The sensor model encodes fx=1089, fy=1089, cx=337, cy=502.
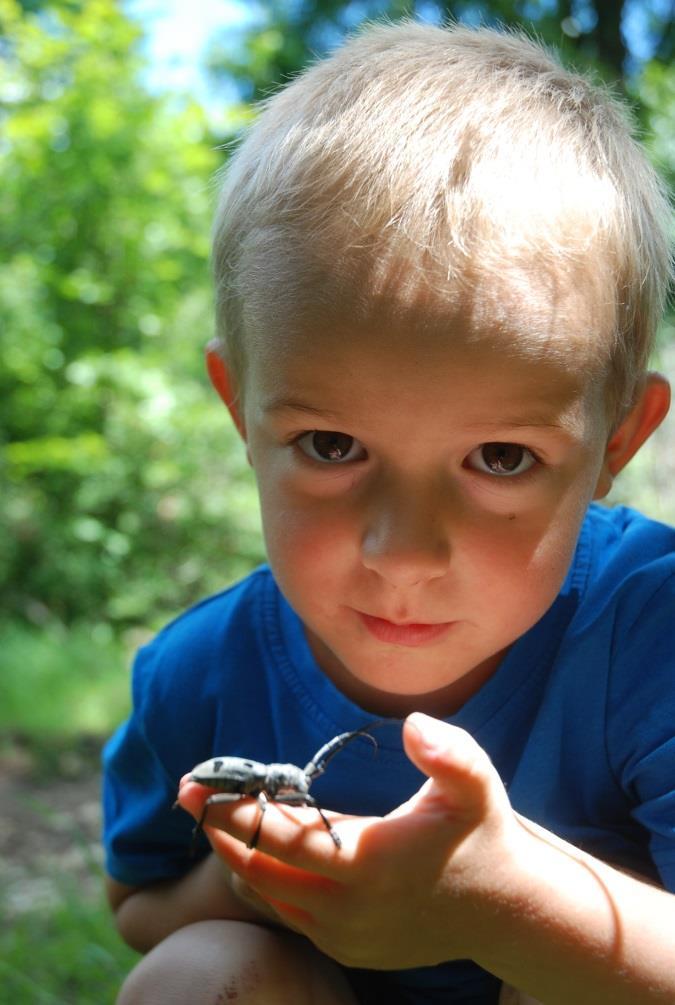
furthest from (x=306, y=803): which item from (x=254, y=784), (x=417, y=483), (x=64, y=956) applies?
(x=64, y=956)

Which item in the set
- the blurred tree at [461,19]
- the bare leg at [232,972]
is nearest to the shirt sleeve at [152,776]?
the bare leg at [232,972]

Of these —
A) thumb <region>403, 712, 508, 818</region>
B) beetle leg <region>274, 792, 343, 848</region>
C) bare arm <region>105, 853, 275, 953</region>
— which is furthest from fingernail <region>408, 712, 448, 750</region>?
bare arm <region>105, 853, 275, 953</region>

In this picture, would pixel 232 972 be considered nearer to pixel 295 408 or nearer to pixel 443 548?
pixel 443 548

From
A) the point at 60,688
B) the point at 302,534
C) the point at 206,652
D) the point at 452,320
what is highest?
the point at 452,320

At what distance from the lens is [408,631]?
149 centimetres

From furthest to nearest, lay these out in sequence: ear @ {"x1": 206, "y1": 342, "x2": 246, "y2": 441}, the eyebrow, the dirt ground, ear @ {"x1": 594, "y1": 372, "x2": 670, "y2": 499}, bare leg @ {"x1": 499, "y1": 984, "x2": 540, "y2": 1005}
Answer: the dirt ground < ear @ {"x1": 206, "y1": 342, "x2": 246, "y2": 441} < ear @ {"x1": 594, "y1": 372, "x2": 670, "y2": 499} < bare leg @ {"x1": 499, "y1": 984, "x2": 540, "y2": 1005} < the eyebrow

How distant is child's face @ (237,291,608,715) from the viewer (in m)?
1.35

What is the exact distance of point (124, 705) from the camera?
194 inches

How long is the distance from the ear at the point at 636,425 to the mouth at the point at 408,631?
0.35 metres

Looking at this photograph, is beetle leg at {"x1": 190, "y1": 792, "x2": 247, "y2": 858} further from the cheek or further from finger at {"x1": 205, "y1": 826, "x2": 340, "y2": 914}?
the cheek

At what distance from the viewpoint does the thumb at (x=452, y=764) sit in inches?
44.9

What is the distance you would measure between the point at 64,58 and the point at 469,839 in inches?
274

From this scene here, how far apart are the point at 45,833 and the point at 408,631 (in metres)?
2.66

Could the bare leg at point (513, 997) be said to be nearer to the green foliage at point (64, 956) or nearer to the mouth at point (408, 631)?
the mouth at point (408, 631)
